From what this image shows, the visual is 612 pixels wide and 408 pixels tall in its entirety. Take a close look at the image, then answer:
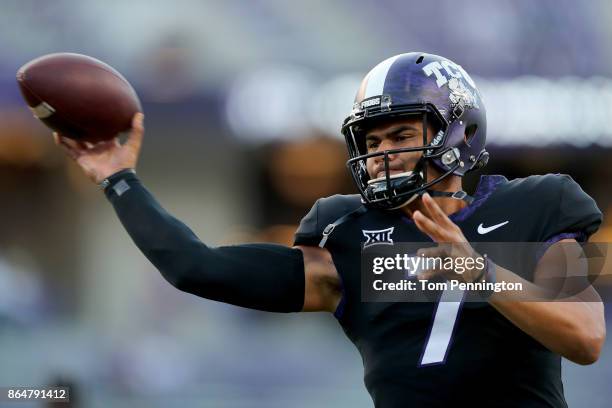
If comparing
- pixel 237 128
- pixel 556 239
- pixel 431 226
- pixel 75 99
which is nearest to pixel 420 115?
pixel 556 239

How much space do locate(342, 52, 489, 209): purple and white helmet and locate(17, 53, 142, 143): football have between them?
2.14 ft

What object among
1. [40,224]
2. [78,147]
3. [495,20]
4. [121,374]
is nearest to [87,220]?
[40,224]

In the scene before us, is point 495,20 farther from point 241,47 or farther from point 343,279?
point 343,279

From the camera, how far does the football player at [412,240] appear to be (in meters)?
2.54

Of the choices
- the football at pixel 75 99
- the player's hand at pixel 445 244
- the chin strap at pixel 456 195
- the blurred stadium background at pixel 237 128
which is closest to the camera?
the player's hand at pixel 445 244

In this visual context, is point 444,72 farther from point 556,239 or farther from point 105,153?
point 105,153

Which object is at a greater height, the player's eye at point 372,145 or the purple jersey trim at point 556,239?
the player's eye at point 372,145

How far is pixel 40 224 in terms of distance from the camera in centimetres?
1025

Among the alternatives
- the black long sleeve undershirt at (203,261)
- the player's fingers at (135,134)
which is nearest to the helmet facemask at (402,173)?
the black long sleeve undershirt at (203,261)

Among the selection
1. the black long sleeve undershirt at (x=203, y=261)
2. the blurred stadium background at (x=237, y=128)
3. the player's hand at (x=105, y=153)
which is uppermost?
the player's hand at (x=105, y=153)

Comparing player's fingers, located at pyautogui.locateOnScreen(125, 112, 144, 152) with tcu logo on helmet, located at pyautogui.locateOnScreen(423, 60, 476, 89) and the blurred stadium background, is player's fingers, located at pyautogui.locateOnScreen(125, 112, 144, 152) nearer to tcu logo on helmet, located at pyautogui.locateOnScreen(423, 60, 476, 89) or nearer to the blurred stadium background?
tcu logo on helmet, located at pyautogui.locateOnScreen(423, 60, 476, 89)

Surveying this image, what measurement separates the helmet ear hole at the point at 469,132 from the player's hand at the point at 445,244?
71cm

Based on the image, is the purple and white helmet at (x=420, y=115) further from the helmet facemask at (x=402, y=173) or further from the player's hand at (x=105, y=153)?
Answer: the player's hand at (x=105, y=153)

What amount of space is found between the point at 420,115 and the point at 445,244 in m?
0.68
